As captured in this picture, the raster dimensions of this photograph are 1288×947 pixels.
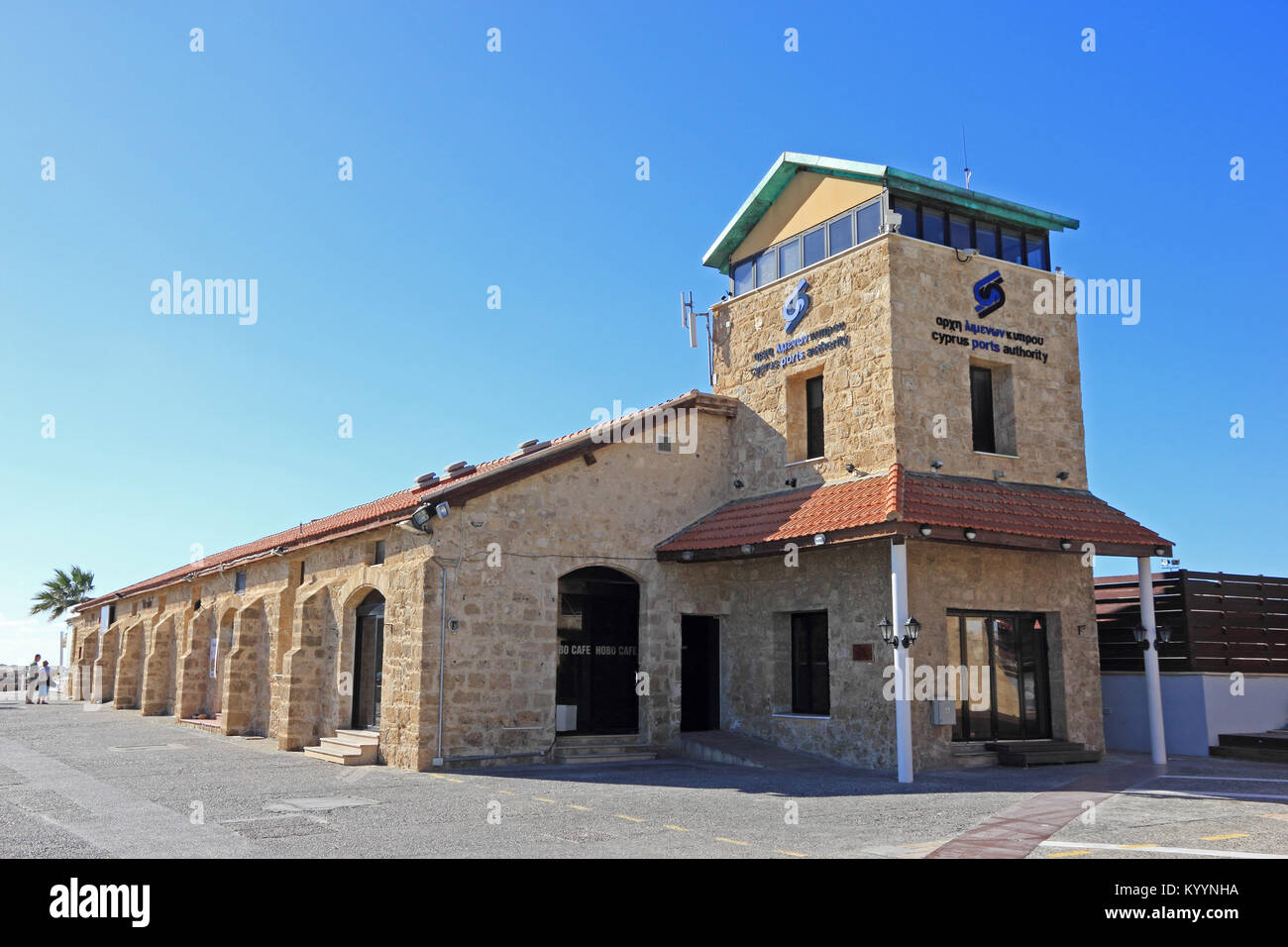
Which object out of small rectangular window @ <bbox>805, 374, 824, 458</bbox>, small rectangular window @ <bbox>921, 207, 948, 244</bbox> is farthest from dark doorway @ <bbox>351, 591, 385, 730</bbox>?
small rectangular window @ <bbox>921, 207, 948, 244</bbox>

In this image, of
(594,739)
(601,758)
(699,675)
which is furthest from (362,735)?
(699,675)

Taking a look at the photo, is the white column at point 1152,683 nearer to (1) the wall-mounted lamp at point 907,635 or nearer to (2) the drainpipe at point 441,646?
(1) the wall-mounted lamp at point 907,635

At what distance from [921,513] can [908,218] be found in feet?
18.3

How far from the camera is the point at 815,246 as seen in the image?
17.3 metres

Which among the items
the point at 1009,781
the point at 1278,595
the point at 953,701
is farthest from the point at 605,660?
the point at 1278,595

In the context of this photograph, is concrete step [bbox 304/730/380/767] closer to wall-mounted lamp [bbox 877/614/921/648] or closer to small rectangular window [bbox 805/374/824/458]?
wall-mounted lamp [bbox 877/614/921/648]

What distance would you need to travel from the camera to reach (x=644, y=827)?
9461 mm

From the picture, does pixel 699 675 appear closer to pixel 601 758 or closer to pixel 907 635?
pixel 601 758

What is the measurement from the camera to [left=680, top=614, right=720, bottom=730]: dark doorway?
1750cm

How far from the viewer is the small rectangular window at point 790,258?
17.7 meters

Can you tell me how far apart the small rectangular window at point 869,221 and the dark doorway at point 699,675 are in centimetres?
729
